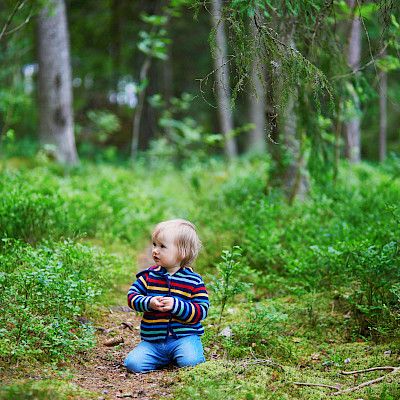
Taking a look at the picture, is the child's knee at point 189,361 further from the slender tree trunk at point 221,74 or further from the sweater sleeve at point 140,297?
the slender tree trunk at point 221,74

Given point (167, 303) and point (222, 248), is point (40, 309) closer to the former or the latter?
point (167, 303)

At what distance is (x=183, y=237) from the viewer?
4.15m

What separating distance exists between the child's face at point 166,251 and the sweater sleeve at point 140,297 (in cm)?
21

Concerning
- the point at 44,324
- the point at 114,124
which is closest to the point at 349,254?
the point at 44,324

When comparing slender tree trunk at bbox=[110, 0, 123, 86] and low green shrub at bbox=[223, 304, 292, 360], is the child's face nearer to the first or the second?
low green shrub at bbox=[223, 304, 292, 360]

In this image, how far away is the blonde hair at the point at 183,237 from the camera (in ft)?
13.6

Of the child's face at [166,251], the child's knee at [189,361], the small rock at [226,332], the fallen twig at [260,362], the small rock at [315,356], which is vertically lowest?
the fallen twig at [260,362]

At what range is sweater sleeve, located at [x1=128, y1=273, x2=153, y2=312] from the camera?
13.1 ft

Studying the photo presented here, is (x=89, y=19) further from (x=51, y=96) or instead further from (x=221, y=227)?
(x=221, y=227)

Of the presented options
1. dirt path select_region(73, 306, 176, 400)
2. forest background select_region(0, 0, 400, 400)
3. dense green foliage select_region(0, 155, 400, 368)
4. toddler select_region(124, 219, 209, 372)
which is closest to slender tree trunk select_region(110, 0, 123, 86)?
forest background select_region(0, 0, 400, 400)

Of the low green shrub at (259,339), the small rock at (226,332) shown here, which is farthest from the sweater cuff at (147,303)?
the small rock at (226,332)

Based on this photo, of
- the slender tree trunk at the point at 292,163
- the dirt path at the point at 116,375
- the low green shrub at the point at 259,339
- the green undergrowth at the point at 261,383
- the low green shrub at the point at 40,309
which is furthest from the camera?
the slender tree trunk at the point at 292,163

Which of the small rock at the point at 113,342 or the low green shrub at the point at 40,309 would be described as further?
the small rock at the point at 113,342

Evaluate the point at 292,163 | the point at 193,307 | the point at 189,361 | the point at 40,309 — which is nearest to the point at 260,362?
the point at 189,361
